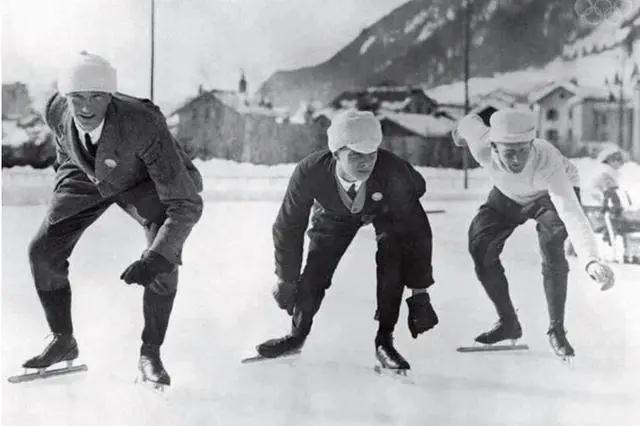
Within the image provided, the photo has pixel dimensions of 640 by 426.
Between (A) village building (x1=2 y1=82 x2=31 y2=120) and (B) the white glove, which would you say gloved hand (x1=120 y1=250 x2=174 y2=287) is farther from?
(B) the white glove

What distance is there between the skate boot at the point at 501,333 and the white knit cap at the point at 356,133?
704mm

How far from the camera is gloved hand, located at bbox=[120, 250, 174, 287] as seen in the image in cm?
204

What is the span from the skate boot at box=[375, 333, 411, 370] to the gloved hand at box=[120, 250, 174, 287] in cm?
71

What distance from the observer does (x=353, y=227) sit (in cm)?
220

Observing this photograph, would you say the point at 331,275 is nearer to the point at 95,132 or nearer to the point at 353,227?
the point at 353,227

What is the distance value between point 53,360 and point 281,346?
29.7 inches

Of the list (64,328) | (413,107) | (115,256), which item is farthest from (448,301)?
(64,328)

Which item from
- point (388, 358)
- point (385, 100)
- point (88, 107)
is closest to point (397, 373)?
point (388, 358)

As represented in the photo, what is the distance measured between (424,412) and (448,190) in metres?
0.71

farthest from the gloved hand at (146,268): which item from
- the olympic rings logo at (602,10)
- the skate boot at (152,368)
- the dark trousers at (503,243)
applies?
the olympic rings logo at (602,10)

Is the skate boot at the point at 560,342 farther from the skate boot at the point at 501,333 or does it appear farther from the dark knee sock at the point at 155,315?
the dark knee sock at the point at 155,315

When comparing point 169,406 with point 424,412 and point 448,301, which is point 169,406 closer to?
point 424,412

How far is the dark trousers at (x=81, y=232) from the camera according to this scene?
2.16m

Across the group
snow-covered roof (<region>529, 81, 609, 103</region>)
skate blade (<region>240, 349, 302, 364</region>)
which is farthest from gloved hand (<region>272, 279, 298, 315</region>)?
snow-covered roof (<region>529, 81, 609, 103</region>)
